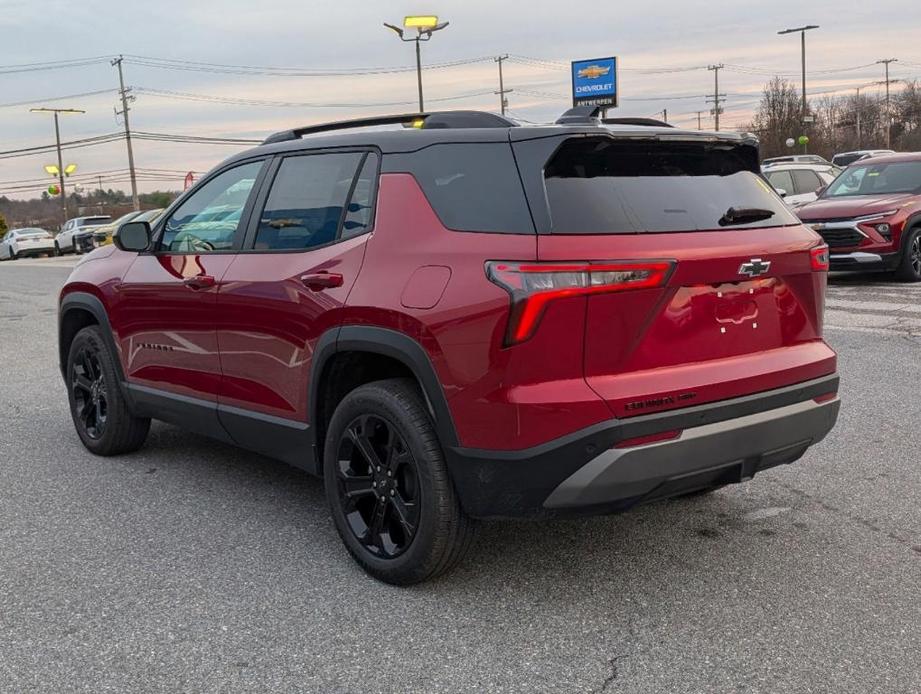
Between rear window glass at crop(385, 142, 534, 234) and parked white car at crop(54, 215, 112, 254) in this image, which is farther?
parked white car at crop(54, 215, 112, 254)

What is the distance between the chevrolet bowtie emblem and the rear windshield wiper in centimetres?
18

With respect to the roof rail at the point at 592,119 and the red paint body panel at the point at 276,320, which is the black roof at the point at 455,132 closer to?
the roof rail at the point at 592,119

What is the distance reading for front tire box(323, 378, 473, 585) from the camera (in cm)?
344

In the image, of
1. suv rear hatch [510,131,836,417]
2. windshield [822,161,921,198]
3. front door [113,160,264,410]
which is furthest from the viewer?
windshield [822,161,921,198]

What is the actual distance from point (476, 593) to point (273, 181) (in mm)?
2069

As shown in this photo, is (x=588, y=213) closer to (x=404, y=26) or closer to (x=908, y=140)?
(x=404, y=26)

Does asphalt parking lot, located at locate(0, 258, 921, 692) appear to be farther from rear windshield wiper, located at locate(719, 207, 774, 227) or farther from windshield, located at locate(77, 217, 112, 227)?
windshield, located at locate(77, 217, 112, 227)

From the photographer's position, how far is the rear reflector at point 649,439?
10.2ft

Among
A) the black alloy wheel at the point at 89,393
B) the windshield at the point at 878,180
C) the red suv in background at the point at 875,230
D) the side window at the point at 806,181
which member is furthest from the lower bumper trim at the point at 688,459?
the side window at the point at 806,181

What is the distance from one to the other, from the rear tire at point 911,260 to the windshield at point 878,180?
2.59 feet

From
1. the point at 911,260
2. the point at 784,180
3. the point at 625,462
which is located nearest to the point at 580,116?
the point at 625,462

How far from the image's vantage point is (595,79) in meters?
41.9

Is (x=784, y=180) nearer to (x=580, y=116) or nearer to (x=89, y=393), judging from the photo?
(x=89, y=393)

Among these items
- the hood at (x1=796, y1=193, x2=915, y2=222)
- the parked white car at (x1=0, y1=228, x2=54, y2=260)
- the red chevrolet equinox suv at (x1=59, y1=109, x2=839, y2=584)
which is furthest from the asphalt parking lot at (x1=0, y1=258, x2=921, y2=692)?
the parked white car at (x1=0, y1=228, x2=54, y2=260)
